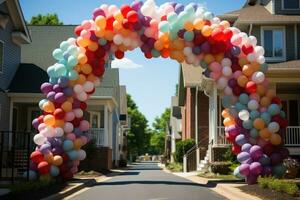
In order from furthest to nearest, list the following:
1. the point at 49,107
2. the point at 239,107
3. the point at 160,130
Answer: the point at 160,130 → the point at 49,107 → the point at 239,107

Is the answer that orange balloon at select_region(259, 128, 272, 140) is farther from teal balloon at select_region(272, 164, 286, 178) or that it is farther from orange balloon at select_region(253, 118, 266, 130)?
teal balloon at select_region(272, 164, 286, 178)

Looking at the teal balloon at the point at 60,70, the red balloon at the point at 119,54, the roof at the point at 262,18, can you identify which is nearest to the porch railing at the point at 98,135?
the roof at the point at 262,18

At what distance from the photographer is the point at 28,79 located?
1180 inches

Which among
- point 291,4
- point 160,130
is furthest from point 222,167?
point 160,130

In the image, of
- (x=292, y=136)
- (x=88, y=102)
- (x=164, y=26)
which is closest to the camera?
(x=164, y=26)

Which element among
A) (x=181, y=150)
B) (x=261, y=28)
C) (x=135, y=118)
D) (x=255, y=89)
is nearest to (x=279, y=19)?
(x=261, y=28)

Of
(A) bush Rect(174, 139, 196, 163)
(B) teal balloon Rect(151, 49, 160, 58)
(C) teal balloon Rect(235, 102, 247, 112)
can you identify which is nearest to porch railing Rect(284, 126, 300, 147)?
(C) teal balloon Rect(235, 102, 247, 112)

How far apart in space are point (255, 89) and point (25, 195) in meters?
9.88

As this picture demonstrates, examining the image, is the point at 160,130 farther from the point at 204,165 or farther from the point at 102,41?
the point at 102,41

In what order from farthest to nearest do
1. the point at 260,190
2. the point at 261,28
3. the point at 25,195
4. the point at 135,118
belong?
the point at 135,118 < the point at 261,28 < the point at 260,190 < the point at 25,195

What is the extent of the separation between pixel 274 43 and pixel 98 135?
12008 millimetres

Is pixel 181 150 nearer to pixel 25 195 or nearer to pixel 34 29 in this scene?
pixel 34 29

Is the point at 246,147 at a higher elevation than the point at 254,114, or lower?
lower

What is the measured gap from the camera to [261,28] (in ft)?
97.1
